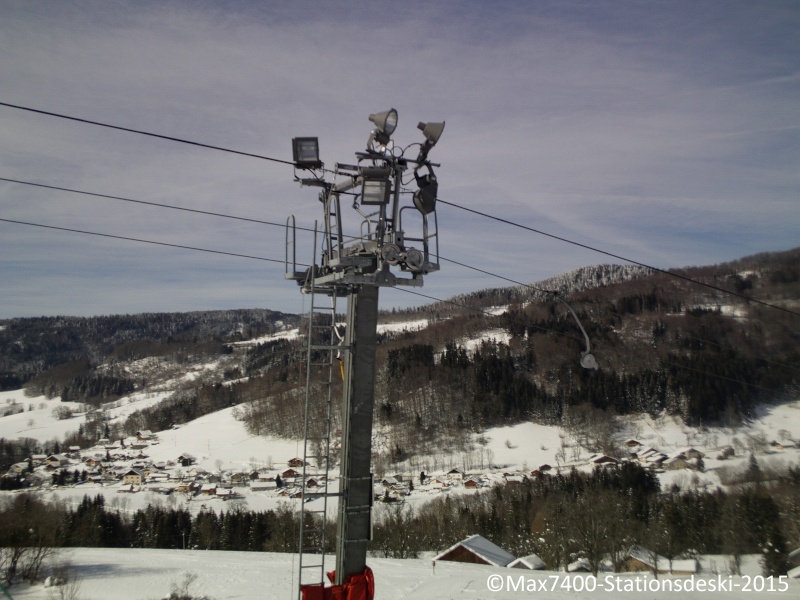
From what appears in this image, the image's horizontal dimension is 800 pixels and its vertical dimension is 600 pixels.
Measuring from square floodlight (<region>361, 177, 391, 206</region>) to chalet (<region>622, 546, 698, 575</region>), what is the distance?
142 feet

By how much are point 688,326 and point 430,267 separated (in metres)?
89.8

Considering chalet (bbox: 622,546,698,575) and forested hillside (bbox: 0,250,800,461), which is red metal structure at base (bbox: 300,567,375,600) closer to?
chalet (bbox: 622,546,698,575)

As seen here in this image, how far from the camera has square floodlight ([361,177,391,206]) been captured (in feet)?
28.5

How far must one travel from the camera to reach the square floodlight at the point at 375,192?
868 cm

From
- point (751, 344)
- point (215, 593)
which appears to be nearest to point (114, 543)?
point (215, 593)

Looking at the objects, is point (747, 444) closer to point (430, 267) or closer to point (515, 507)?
point (515, 507)

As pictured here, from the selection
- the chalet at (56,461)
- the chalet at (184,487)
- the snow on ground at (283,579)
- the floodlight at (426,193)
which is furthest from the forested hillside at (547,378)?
the floodlight at (426,193)

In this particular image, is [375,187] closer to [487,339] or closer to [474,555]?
[474,555]

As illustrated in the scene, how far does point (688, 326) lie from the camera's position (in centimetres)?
8644

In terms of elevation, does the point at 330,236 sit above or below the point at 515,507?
above

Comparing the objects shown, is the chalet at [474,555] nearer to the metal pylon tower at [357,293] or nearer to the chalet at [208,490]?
the metal pylon tower at [357,293]

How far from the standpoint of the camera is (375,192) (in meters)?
8.72

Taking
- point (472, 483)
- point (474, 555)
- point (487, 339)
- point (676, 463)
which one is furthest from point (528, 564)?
point (487, 339)

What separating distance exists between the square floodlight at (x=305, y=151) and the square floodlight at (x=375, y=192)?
2.84 feet
